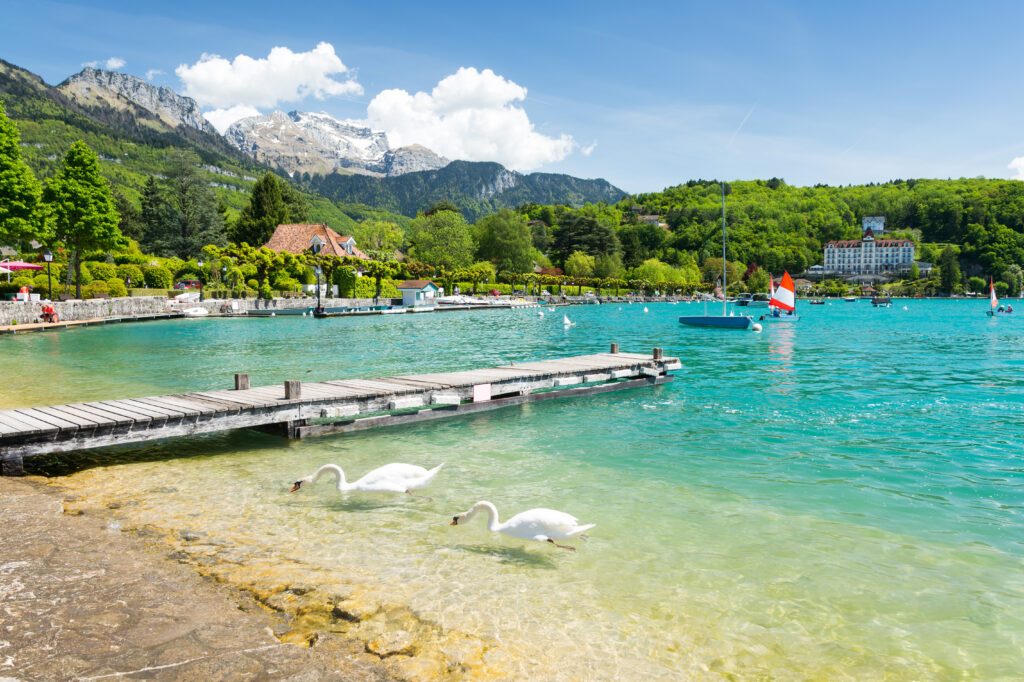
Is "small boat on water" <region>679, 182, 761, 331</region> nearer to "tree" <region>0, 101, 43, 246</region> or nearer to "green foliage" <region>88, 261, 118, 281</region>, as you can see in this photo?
"tree" <region>0, 101, 43, 246</region>

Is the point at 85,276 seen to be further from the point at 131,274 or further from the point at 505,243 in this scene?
the point at 505,243

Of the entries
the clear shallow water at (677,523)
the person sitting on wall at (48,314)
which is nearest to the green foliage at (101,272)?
the person sitting on wall at (48,314)

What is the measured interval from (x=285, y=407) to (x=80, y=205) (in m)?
60.1

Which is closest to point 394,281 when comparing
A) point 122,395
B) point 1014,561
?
point 122,395

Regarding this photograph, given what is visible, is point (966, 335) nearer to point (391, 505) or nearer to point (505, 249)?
point (391, 505)

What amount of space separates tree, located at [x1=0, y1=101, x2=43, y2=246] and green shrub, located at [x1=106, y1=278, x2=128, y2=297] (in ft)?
66.6

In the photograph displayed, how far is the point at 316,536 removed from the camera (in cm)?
909

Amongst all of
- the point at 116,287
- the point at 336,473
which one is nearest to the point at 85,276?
the point at 116,287

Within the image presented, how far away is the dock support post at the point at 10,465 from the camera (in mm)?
12008

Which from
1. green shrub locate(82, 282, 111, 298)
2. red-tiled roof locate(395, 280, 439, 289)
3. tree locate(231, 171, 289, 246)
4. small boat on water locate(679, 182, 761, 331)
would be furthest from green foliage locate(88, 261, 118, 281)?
small boat on water locate(679, 182, 761, 331)

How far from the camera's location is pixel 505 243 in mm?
165125

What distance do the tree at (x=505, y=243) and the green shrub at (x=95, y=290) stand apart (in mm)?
97817

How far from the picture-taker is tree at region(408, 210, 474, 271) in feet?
471

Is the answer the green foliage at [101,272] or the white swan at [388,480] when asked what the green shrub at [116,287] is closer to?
the green foliage at [101,272]
